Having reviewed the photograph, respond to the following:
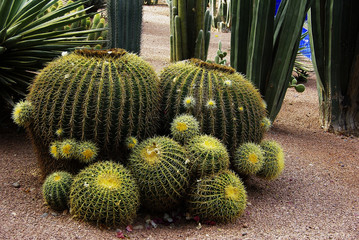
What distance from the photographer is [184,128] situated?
10.9 feet

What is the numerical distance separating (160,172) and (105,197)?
0.44 meters

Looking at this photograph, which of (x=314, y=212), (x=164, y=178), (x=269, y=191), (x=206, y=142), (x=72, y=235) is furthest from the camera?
(x=269, y=191)

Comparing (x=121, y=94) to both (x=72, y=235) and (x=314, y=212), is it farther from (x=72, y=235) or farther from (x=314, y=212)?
→ (x=314, y=212)

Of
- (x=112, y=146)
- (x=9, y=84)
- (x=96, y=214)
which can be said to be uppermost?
(x=9, y=84)

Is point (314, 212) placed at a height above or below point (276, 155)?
below

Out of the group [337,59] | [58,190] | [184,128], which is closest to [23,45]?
[58,190]

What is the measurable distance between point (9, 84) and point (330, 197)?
3283 millimetres

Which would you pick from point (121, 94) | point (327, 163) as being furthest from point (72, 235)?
point (327, 163)

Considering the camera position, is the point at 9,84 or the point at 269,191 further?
the point at 9,84

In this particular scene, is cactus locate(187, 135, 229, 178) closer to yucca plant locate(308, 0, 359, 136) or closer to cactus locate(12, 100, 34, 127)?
cactus locate(12, 100, 34, 127)

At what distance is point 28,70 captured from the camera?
457 cm

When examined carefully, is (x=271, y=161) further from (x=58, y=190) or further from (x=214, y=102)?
(x=58, y=190)

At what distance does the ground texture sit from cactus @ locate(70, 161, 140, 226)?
0.27ft

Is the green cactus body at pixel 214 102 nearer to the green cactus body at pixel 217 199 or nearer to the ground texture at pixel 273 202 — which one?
the green cactus body at pixel 217 199
